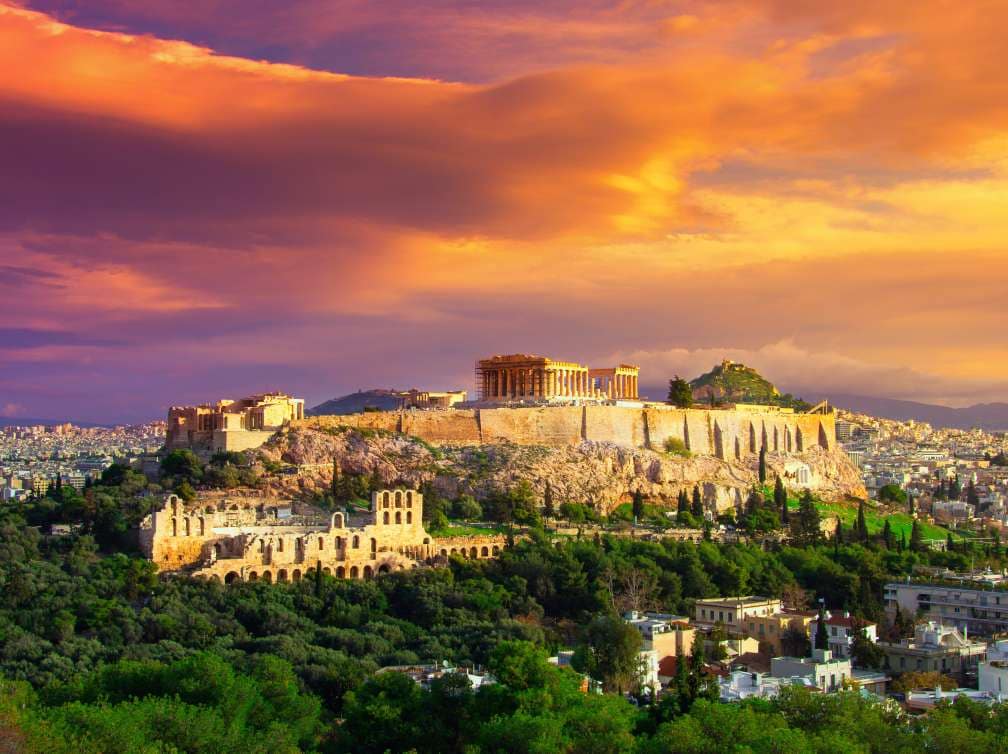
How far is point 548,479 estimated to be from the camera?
7006cm

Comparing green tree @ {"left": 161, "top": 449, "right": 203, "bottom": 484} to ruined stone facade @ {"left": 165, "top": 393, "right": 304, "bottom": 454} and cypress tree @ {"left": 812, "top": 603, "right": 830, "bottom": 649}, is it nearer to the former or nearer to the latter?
ruined stone facade @ {"left": 165, "top": 393, "right": 304, "bottom": 454}

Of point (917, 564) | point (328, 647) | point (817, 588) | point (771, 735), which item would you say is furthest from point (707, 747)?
point (917, 564)

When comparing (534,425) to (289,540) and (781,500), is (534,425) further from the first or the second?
(289,540)

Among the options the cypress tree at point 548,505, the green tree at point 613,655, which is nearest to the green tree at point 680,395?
the cypress tree at point 548,505

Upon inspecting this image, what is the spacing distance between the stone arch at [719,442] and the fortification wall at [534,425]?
37.2 ft

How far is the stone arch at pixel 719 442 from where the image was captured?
8469cm

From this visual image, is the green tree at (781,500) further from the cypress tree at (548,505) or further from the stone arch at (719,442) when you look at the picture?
the cypress tree at (548,505)

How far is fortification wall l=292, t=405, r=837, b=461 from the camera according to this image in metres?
71.9

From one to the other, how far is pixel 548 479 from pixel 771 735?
41.5 m

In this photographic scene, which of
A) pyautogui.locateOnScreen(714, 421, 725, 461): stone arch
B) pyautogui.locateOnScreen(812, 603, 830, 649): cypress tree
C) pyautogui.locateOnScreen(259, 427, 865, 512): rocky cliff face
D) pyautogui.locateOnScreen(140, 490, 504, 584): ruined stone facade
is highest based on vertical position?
pyautogui.locateOnScreen(714, 421, 725, 461): stone arch

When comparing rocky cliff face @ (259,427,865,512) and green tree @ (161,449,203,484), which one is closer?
green tree @ (161,449,203,484)

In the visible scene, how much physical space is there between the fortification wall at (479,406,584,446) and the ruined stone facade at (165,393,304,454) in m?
9.90

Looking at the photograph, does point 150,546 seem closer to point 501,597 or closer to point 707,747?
point 501,597

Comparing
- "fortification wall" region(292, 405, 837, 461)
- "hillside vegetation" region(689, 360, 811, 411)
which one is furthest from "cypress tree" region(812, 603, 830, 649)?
"hillside vegetation" region(689, 360, 811, 411)
